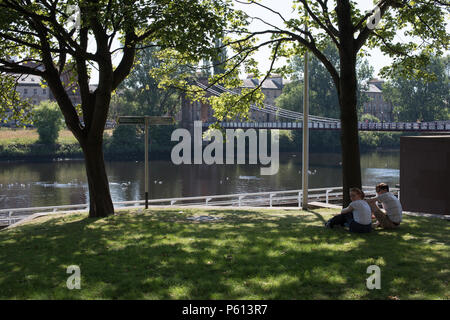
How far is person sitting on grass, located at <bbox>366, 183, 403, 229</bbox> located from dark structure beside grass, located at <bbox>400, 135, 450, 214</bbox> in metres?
4.35

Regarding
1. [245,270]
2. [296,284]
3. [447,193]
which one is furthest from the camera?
[447,193]

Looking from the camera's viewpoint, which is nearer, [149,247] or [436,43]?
[149,247]

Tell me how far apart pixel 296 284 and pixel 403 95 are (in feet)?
301

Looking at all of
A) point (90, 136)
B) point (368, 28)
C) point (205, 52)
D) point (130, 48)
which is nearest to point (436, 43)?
point (368, 28)

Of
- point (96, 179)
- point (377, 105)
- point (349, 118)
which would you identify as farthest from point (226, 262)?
point (377, 105)

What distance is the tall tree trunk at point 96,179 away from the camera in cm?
1200

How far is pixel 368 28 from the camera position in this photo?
11297mm

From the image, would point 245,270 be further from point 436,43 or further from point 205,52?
point 436,43

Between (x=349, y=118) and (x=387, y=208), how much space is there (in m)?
2.91

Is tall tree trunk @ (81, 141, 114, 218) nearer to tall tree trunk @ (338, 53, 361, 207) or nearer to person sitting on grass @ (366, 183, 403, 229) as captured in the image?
tall tree trunk @ (338, 53, 361, 207)

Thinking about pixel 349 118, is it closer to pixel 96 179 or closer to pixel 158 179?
pixel 96 179

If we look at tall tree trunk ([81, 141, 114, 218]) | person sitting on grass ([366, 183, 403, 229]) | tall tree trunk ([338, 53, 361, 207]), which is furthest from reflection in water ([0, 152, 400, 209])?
person sitting on grass ([366, 183, 403, 229])

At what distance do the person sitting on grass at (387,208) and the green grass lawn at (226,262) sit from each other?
0.87 feet

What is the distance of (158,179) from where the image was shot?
47219 millimetres
